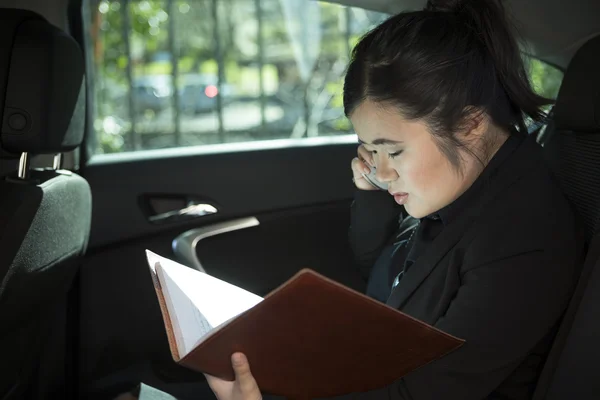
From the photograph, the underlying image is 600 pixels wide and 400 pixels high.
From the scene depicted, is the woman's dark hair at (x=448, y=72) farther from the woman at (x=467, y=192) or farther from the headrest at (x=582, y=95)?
the headrest at (x=582, y=95)

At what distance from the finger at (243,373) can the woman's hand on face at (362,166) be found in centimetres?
63

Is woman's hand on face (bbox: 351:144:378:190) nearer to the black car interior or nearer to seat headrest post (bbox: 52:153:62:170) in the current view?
the black car interior

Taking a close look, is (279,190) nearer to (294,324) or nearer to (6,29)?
(6,29)

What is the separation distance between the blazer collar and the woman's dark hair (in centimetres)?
8

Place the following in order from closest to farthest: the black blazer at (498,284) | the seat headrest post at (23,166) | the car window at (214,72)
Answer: the black blazer at (498,284), the seat headrest post at (23,166), the car window at (214,72)

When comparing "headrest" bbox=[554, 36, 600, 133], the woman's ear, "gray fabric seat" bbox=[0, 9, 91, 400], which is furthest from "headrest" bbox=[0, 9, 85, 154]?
"headrest" bbox=[554, 36, 600, 133]

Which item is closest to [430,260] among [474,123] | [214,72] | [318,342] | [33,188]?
→ [474,123]

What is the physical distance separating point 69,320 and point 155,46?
3193 mm

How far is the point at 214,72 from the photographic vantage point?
509 centimetres

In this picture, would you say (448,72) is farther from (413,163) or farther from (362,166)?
(362,166)

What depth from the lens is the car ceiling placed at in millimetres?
1665

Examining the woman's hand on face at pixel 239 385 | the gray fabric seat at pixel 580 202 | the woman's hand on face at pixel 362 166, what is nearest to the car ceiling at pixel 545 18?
the gray fabric seat at pixel 580 202

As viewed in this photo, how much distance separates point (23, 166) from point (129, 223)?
0.54 metres

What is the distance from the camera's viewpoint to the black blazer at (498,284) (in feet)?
3.67
